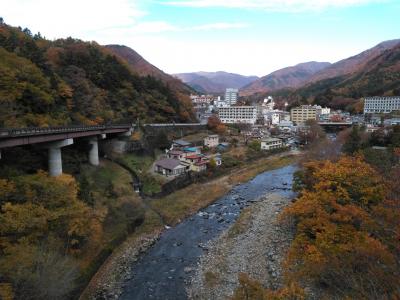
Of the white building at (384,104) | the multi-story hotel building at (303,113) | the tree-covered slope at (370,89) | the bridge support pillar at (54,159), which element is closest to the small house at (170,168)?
the bridge support pillar at (54,159)

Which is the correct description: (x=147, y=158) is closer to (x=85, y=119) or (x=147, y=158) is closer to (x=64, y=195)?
(x=85, y=119)

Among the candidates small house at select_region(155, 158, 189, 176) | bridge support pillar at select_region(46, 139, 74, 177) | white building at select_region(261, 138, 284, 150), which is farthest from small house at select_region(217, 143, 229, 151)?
bridge support pillar at select_region(46, 139, 74, 177)

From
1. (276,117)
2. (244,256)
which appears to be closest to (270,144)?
(276,117)

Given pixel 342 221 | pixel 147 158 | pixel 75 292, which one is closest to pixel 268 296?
pixel 342 221

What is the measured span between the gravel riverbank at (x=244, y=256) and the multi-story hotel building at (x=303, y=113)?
176 ft

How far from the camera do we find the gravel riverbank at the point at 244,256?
12303 millimetres

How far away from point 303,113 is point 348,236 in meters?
62.2

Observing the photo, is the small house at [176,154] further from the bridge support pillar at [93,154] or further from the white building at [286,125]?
the white building at [286,125]

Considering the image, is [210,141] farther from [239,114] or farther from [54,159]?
[239,114]

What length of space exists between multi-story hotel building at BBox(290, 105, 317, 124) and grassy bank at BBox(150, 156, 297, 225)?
1500 inches

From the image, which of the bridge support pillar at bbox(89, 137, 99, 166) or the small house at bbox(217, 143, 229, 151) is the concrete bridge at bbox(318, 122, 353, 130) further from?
the bridge support pillar at bbox(89, 137, 99, 166)

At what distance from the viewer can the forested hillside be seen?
2165 cm

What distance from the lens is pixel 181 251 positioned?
51.6ft

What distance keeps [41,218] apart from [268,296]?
935 centimetres
